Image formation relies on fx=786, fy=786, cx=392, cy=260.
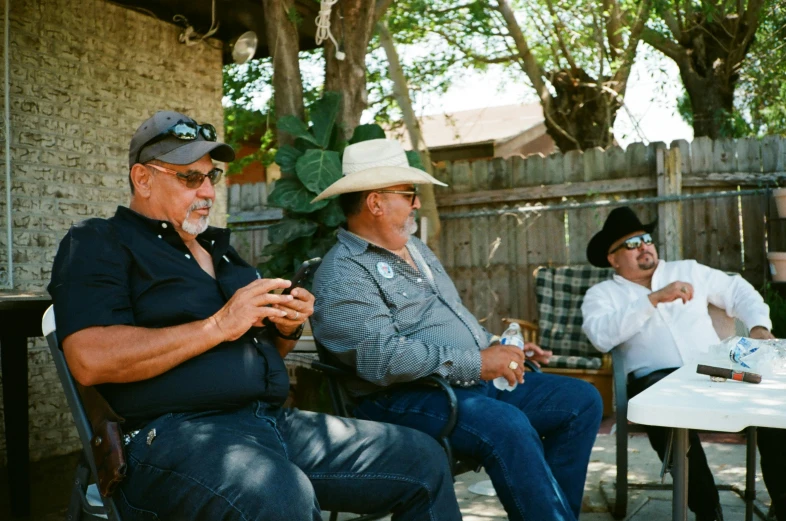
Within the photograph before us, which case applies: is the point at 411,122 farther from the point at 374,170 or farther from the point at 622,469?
the point at 622,469

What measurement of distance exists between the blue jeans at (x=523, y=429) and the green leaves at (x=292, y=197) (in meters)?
2.61

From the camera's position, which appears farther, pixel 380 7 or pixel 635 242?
pixel 380 7

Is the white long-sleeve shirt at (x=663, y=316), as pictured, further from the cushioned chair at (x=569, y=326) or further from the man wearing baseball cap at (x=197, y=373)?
the man wearing baseball cap at (x=197, y=373)

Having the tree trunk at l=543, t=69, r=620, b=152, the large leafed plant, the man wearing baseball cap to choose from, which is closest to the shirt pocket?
the man wearing baseball cap

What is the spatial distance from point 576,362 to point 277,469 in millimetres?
4031

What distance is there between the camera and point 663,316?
13.1ft

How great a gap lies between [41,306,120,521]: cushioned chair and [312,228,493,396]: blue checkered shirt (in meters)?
1.00

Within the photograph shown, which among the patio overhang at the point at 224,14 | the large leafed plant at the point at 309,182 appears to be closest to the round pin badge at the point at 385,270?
the large leafed plant at the point at 309,182

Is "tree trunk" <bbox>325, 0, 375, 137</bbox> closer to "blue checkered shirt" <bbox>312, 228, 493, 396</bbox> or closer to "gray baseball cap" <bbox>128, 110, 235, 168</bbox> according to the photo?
"blue checkered shirt" <bbox>312, 228, 493, 396</bbox>

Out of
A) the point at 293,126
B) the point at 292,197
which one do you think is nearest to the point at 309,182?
the point at 292,197

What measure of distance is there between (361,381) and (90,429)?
1115 mm

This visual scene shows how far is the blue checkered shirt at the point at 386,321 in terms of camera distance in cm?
282

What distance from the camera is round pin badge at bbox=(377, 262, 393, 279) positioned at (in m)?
3.11

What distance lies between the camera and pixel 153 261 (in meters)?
2.33
